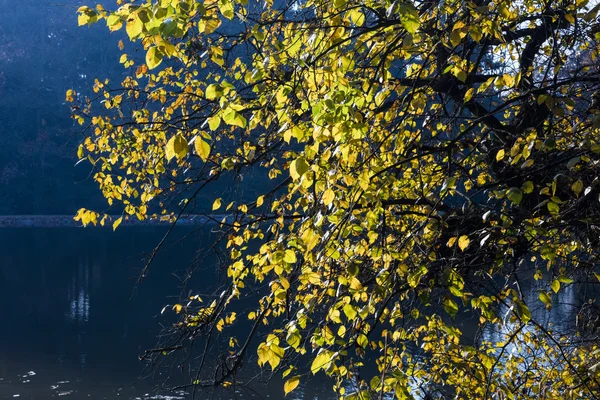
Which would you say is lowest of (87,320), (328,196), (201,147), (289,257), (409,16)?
(289,257)

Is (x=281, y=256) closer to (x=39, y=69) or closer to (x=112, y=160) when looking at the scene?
(x=112, y=160)

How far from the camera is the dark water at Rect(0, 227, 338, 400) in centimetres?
1380

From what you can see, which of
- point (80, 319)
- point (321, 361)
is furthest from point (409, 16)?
point (80, 319)

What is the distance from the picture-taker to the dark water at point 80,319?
13.8 m

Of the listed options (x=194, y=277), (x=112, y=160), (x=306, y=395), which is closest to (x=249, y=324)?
(x=306, y=395)

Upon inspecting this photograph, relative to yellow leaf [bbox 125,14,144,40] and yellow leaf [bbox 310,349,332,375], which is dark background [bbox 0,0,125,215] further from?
yellow leaf [bbox 125,14,144,40]

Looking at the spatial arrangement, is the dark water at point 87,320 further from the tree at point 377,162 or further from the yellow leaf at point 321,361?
the yellow leaf at point 321,361

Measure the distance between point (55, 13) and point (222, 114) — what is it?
53.2 metres

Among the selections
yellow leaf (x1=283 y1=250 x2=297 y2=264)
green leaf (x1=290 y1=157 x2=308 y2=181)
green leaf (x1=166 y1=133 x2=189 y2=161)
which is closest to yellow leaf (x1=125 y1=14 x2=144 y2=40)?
green leaf (x1=166 y1=133 x2=189 y2=161)

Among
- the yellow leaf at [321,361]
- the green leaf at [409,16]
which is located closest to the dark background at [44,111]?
the yellow leaf at [321,361]

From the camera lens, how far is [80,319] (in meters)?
19.4

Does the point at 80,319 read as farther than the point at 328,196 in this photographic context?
Yes

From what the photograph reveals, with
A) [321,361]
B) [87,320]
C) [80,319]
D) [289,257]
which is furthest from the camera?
[80,319]

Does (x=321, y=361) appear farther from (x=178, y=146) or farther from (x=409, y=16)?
(x=409, y=16)
